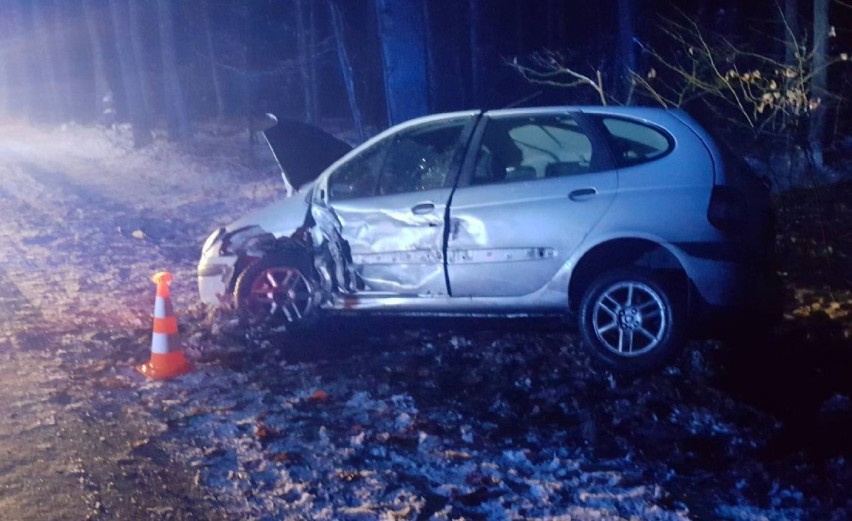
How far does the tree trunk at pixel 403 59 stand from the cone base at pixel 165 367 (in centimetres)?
553

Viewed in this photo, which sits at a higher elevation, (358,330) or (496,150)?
(496,150)

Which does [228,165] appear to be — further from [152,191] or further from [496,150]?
[496,150]

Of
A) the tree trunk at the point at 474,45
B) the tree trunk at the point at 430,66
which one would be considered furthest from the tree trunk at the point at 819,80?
the tree trunk at the point at 474,45

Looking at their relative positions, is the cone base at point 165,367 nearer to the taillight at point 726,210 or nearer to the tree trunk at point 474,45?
the taillight at point 726,210

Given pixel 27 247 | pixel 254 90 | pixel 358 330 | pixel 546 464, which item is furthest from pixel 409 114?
pixel 254 90

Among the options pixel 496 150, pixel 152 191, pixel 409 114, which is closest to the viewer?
pixel 496 150

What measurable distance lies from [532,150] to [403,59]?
213 inches

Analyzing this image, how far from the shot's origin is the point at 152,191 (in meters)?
17.0

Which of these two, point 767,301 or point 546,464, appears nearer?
point 546,464

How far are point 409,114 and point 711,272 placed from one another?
639 cm

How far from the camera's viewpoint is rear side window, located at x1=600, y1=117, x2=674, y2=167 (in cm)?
591

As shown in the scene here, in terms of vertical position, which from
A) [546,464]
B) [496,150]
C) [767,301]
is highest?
[496,150]

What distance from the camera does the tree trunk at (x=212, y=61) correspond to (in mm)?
22875

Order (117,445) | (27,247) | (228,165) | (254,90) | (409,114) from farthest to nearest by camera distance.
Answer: (254,90) < (228,165) < (27,247) < (409,114) < (117,445)
